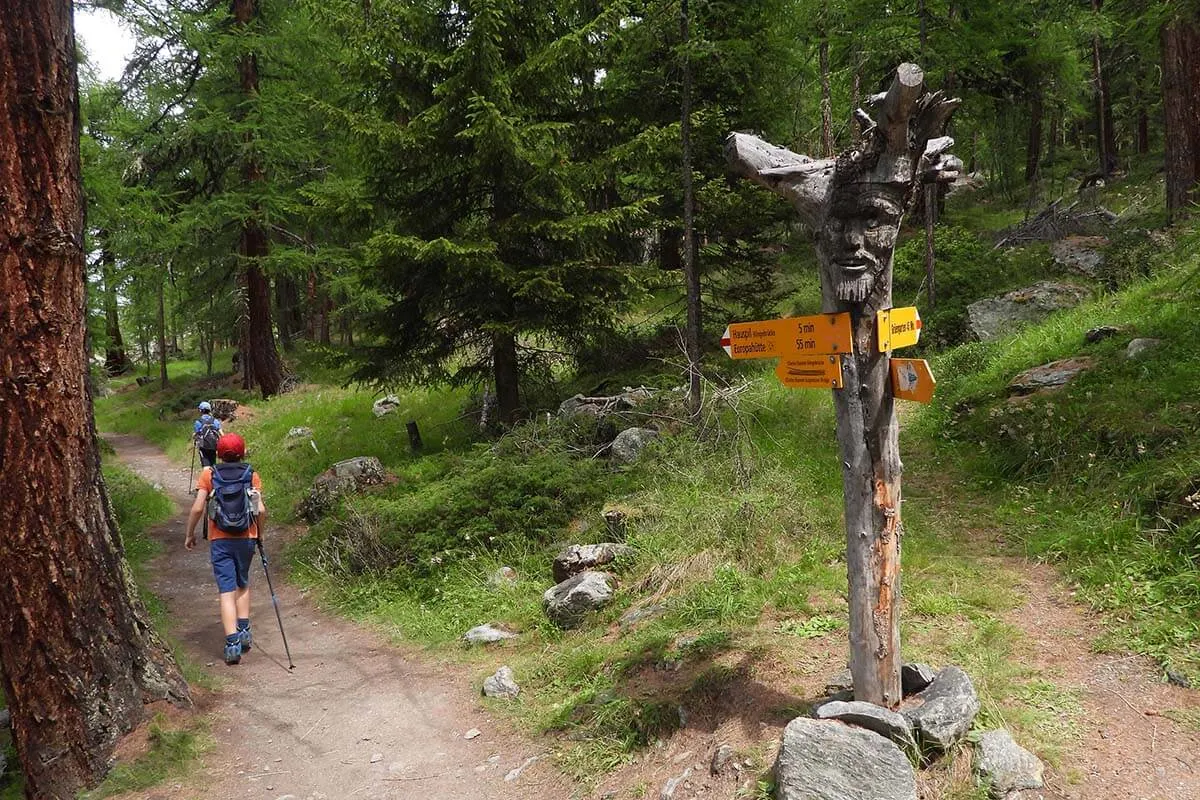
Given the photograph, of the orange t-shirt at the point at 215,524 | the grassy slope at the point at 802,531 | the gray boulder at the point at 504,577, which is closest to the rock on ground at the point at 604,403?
the grassy slope at the point at 802,531

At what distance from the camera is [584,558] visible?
700cm

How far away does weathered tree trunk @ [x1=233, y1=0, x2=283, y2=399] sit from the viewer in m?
17.3

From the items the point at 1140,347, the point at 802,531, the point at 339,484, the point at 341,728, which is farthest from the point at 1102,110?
the point at 341,728

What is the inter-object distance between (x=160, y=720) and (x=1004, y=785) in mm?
5381

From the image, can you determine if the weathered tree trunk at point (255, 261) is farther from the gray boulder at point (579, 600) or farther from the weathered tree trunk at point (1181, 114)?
the weathered tree trunk at point (1181, 114)

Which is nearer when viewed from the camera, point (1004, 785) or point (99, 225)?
point (1004, 785)

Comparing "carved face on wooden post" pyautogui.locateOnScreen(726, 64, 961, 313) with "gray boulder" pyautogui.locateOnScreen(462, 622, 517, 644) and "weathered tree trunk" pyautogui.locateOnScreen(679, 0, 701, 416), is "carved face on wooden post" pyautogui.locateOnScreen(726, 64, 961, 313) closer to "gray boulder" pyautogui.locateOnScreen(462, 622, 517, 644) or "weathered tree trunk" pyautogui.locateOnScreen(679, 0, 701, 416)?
"gray boulder" pyautogui.locateOnScreen(462, 622, 517, 644)

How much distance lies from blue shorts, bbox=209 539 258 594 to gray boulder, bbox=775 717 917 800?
5.18 m

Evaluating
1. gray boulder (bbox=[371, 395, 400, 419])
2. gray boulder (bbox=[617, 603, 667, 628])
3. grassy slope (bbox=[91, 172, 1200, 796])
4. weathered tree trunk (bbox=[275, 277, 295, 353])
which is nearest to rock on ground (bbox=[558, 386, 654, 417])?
grassy slope (bbox=[91, 172, 1200, 796])

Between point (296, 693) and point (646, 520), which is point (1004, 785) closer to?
point (646, 520)

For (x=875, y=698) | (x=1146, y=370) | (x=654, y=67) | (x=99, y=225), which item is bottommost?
(x=875, y=698)

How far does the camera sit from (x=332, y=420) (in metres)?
15.8

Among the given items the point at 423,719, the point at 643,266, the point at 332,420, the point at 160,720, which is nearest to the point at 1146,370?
the point at 643,266

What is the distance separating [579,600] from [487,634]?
3.16 ft
